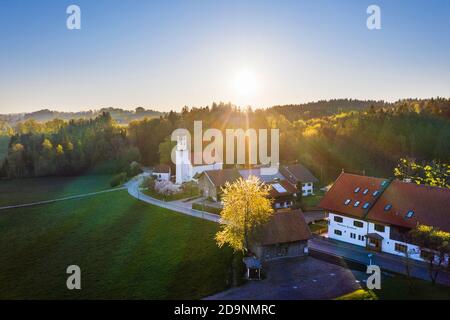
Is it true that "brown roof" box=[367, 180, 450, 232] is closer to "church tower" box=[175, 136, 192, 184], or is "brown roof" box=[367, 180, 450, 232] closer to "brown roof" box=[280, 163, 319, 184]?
"brown roof" box=[280, 163, 319, 184]

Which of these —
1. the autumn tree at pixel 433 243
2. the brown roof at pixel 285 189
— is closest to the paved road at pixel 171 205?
the brown roof at pixel 285 189

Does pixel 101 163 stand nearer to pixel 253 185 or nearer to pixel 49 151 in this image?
pixel 49 151

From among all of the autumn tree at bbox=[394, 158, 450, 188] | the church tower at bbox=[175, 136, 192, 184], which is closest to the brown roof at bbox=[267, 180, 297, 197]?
the autumn tree at bbox=[394, 158, 450, 188]

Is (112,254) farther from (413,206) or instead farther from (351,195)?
(413,206)

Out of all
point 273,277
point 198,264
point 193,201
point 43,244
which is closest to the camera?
point 273,277

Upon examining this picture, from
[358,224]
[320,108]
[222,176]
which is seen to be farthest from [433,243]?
[320,108]
